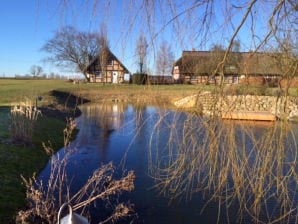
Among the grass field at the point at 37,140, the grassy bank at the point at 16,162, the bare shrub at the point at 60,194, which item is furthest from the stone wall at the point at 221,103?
the grassy bank at the point at 16,162

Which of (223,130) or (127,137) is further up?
(223,130)

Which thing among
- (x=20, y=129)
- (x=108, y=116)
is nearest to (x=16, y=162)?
(x=20, y=129)

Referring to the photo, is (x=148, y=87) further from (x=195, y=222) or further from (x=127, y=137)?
(x=127, y=137)

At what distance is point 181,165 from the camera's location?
2416 mm

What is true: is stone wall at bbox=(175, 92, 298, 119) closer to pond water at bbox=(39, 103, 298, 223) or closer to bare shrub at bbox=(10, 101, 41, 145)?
pond water at bbox=(39, 103, 298, 223)

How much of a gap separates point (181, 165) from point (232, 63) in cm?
79

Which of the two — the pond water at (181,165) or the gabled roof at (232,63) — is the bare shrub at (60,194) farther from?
the gabled roof at (232,63)

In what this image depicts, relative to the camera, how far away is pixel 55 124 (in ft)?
45.2

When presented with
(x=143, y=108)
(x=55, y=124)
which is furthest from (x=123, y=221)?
(x=55, y=124)

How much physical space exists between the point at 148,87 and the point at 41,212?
2752mm

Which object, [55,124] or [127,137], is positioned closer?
[127,137]

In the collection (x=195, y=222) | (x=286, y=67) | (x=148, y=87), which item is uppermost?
(x=286, y=67)

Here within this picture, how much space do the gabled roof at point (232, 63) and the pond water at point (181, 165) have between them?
0.36 meters

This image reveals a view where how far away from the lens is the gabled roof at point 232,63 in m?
2.32
